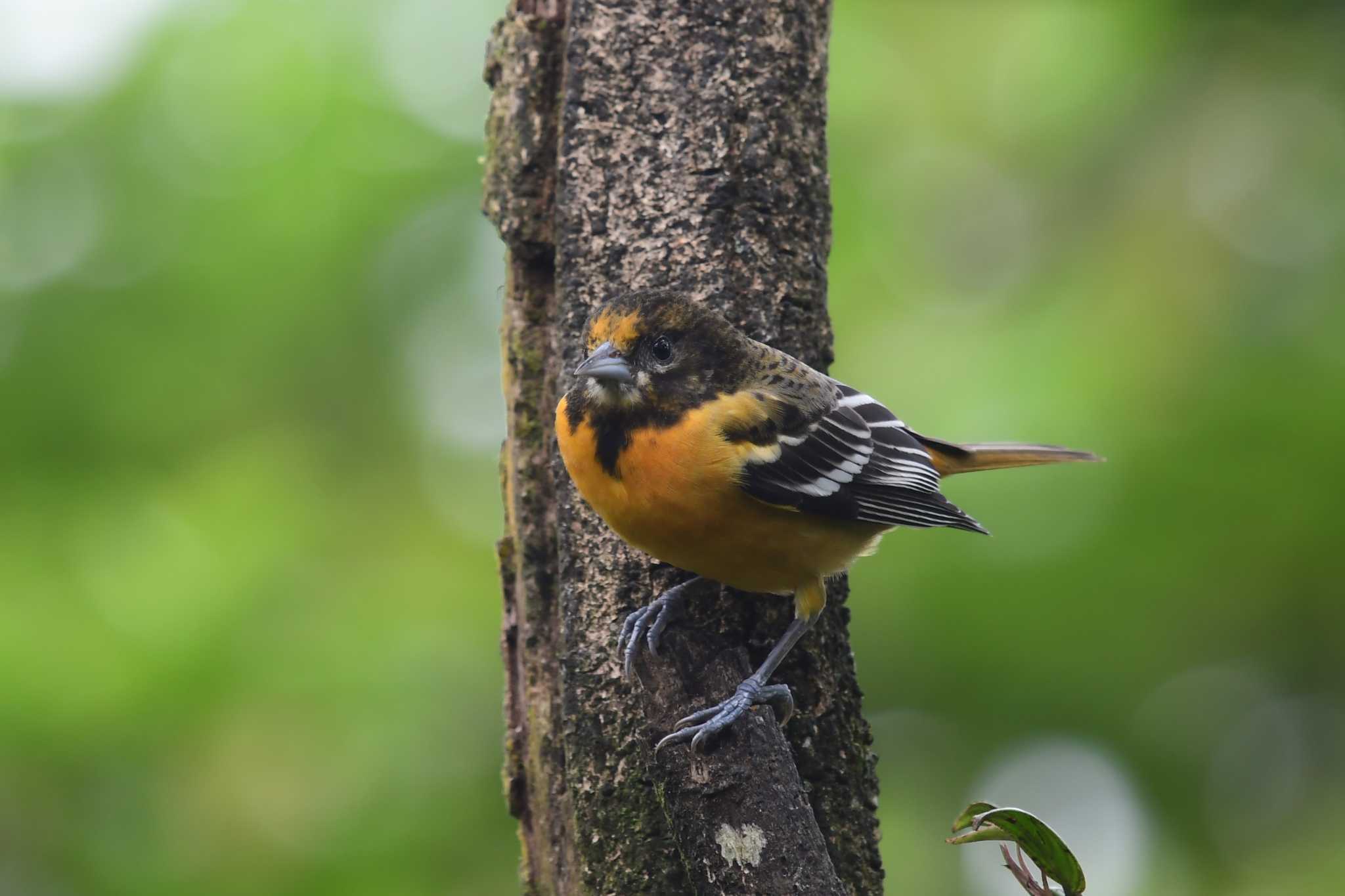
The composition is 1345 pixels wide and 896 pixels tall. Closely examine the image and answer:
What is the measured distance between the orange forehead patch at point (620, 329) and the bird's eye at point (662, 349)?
0.21ft

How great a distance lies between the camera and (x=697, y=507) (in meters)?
3.17

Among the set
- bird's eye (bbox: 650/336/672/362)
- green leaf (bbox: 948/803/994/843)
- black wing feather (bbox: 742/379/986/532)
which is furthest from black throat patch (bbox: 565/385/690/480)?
green leaf (bbox: 948/803/994/843)

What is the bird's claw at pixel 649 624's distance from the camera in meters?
3.12

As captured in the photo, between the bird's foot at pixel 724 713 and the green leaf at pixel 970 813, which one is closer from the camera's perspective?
the green leaf at pixel 970 813

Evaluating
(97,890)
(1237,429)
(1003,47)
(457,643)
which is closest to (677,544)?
(457,643)

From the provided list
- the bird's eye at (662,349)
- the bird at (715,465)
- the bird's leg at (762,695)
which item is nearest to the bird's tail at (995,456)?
the bird at (715,465)

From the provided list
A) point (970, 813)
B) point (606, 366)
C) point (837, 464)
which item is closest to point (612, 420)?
point (606, 366)

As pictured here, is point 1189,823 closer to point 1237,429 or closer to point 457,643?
point 1237,429

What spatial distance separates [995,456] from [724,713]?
193 centimetres

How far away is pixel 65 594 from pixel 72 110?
2167mm

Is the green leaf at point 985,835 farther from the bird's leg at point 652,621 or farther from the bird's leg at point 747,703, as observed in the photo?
the bird's leg at point 652,621

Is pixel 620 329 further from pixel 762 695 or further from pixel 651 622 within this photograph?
pixel 762 695

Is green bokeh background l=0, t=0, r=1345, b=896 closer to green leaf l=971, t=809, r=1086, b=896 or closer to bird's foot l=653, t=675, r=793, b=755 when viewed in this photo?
bird's foot l=653, t=675, r=793, b=755

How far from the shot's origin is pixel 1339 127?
5395 mm
